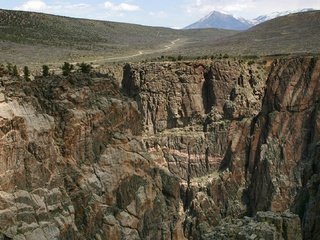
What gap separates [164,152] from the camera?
7325 centimetres

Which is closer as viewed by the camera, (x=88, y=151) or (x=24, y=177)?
(x=24, y=177)

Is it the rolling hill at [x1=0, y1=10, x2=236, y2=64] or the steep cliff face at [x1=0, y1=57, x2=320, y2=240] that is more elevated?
the rolling hill at [x1=0, y1=10, x2=236, y2=64]

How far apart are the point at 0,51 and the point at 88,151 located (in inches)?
2019

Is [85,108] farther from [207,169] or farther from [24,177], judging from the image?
[207,169]

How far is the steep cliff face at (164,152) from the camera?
4397 cm

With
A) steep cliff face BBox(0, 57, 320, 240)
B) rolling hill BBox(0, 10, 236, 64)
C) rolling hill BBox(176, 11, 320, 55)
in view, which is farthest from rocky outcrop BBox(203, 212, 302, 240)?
rolling hill BBox(0, 10, 236, 64)

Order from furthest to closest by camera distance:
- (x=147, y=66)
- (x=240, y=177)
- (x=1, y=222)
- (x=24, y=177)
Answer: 1. (x=147, y=66)
2. (x=240, y=177)
3. (x=24, y=177)
4. (x=1, y=222)

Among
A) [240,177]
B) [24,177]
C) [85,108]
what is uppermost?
[85,108]

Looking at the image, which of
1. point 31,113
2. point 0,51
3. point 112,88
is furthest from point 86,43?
point 31,113

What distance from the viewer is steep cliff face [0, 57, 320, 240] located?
44.0m

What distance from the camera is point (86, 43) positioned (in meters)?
129

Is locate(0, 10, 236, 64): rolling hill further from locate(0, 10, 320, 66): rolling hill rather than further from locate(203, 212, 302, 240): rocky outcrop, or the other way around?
locate(203, 212, 302, 240): rocky outcrop

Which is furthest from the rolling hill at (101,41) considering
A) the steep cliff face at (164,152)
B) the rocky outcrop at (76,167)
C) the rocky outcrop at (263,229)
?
the rocky outcrop at (263,229)

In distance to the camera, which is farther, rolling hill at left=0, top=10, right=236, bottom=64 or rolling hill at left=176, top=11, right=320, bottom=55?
rolling hill at left=0, top=10, right=236, bottom=64
